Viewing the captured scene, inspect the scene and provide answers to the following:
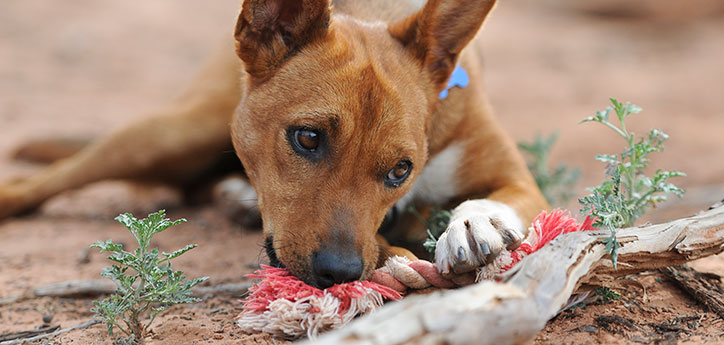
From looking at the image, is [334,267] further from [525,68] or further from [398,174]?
[525,68]

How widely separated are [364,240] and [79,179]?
9.02ft

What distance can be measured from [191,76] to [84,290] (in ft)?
20.9

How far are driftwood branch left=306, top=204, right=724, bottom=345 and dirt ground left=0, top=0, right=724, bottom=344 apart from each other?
0.26 metres

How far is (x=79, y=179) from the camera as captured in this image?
4434 millimetres

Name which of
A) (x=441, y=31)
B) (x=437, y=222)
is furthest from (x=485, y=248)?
(x=441, y=31)

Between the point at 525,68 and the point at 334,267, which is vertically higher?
A: the point at 525,68

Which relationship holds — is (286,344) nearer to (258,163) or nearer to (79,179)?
(258,163)

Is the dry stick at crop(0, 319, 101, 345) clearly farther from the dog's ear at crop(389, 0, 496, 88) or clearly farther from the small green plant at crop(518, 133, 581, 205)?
the small green plant at crop(518, 133, 581, 205)

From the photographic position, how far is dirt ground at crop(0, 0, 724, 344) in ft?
8.34

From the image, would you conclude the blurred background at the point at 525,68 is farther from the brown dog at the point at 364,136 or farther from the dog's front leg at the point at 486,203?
the brown dog at the point at 364,136

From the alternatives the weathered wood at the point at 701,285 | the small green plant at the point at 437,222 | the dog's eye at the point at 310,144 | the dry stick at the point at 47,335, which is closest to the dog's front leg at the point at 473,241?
the small green plant at the point at 437,222

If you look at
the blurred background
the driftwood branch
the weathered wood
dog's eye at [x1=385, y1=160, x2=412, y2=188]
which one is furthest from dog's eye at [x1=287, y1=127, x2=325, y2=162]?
the blurred background

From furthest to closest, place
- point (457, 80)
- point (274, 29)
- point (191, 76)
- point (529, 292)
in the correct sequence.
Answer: point (191, 76), point (457, 80), point (274, 29), point (529, 292)

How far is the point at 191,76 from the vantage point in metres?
8.95
